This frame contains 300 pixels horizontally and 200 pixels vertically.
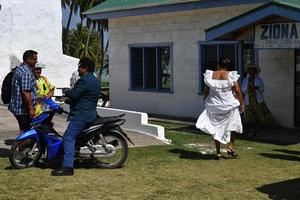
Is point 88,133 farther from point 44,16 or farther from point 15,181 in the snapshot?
point 44,16

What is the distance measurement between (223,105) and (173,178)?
1.91 m

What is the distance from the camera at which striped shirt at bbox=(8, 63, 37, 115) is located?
8516 mm

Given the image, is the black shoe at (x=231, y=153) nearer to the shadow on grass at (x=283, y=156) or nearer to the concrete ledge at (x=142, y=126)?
the shadow on grass at (x=283, y=156)

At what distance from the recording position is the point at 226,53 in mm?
14898

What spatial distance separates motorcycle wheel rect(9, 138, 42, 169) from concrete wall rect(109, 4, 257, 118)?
24.7ft

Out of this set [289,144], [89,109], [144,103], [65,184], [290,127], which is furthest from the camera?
[144,103]

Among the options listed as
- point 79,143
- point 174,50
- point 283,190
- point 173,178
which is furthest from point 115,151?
point 174,50

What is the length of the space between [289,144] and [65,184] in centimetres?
528

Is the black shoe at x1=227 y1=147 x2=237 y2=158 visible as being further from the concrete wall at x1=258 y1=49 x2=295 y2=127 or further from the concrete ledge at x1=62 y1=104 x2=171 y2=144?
the concrete wall at x1=258 y1=49 x2=295 y2=127

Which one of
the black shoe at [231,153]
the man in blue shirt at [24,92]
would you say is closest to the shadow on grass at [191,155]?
the black shoe at [231,153]

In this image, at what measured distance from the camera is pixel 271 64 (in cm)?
1359

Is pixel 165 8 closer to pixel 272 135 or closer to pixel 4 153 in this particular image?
pixel 272 135

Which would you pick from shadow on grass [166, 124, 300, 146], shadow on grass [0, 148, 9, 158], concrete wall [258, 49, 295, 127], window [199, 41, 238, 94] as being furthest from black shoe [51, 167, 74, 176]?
window [199, 41, 238, 94]

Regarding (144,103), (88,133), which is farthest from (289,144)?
(144,103)
